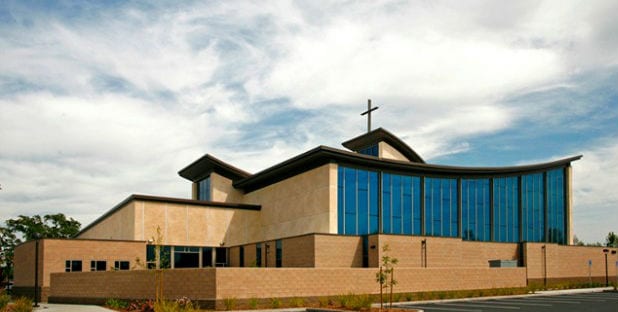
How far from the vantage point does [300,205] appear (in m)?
47.5

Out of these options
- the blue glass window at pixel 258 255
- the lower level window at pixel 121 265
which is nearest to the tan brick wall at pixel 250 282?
the lower level window at pixel 121 265

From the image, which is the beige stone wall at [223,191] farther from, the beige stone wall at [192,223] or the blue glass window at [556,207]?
the blue glass window at [556,207]

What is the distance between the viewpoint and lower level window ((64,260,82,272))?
41.0 metres

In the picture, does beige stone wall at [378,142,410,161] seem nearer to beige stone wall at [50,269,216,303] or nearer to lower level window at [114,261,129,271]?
lower level window at [114,261,129,271]

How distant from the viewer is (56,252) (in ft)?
134

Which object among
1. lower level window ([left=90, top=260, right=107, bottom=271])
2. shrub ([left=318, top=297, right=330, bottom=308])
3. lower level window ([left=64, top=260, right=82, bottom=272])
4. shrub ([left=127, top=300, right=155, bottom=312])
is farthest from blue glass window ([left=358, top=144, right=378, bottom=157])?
shrub ([left=127, top=300, right=155, bottom=312])

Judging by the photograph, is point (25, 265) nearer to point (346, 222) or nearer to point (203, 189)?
point (203, 189)

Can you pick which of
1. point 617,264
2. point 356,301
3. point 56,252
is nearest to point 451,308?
point 356,301

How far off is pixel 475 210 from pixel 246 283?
29.9 m

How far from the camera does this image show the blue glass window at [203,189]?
2407 inches

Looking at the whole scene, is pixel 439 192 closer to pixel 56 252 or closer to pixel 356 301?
pixel 356 301

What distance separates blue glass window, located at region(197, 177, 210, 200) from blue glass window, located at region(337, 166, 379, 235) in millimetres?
20316

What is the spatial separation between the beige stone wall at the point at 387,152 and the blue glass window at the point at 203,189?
17.9 m

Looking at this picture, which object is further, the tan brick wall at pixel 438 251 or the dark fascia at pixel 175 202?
the dark fascia at pixel 175 202
